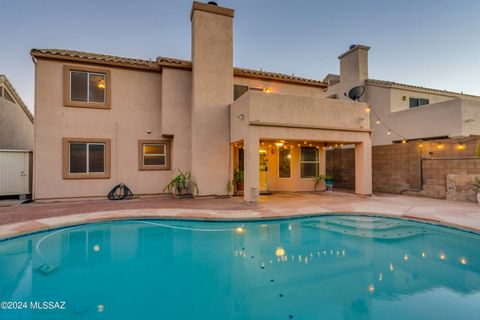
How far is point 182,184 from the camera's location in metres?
11.7

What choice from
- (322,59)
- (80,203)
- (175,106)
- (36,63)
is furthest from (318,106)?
(322,59)

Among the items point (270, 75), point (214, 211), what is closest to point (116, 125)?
point (214, 211)

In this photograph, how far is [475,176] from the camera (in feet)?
33.1

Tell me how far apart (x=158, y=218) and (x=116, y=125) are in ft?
19.4

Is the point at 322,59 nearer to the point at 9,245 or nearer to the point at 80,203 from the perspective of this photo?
the point at 80,203

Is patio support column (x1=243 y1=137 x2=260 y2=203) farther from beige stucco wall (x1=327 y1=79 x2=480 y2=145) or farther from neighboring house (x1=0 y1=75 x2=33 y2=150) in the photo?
neighboring house (x1=0 y1=75 x2=33 y2=150)

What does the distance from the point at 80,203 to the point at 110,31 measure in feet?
42.5

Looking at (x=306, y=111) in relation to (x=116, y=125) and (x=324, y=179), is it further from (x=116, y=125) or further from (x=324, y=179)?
(x=116, y=125)

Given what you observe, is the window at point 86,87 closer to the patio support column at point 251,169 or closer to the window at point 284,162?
the patio support column at point 251,169

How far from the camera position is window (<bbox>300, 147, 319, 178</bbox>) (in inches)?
565

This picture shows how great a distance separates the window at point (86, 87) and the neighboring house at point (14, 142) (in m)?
3.10

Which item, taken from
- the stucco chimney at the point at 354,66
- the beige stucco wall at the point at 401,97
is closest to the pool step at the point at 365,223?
the beige stucco wall at the point at 401,97

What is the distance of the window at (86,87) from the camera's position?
1087cm

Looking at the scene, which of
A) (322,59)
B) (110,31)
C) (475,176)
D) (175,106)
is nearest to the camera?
(475,176)
